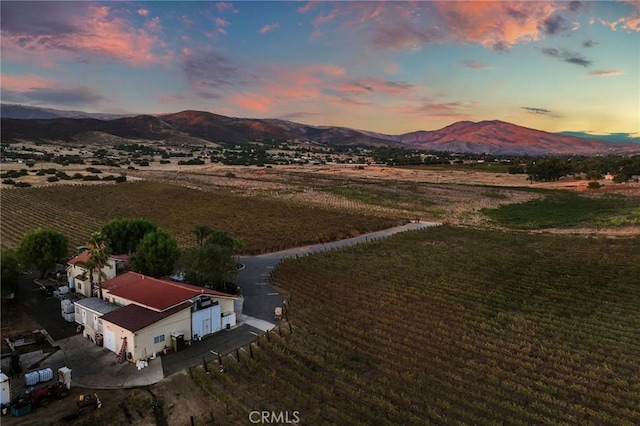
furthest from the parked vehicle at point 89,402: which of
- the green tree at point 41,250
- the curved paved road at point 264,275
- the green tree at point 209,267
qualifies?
the green tree at point 41,250

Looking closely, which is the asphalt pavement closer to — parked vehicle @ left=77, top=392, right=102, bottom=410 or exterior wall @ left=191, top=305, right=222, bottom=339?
exterior wall @ left=191, top=305, right=222, bottom=339

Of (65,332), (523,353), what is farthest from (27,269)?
(523,353)

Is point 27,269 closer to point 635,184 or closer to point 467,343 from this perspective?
point 467,343

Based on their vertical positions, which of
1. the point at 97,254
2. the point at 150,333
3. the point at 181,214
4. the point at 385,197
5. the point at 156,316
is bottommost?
the point at 181,214

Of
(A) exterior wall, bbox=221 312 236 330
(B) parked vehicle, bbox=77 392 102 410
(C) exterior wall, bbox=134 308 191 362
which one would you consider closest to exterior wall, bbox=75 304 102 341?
(C) exterior wall, bbox=134 308 191 362

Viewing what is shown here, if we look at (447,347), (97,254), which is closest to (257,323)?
(97,254)

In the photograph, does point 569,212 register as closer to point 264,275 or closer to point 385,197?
point 385,197
